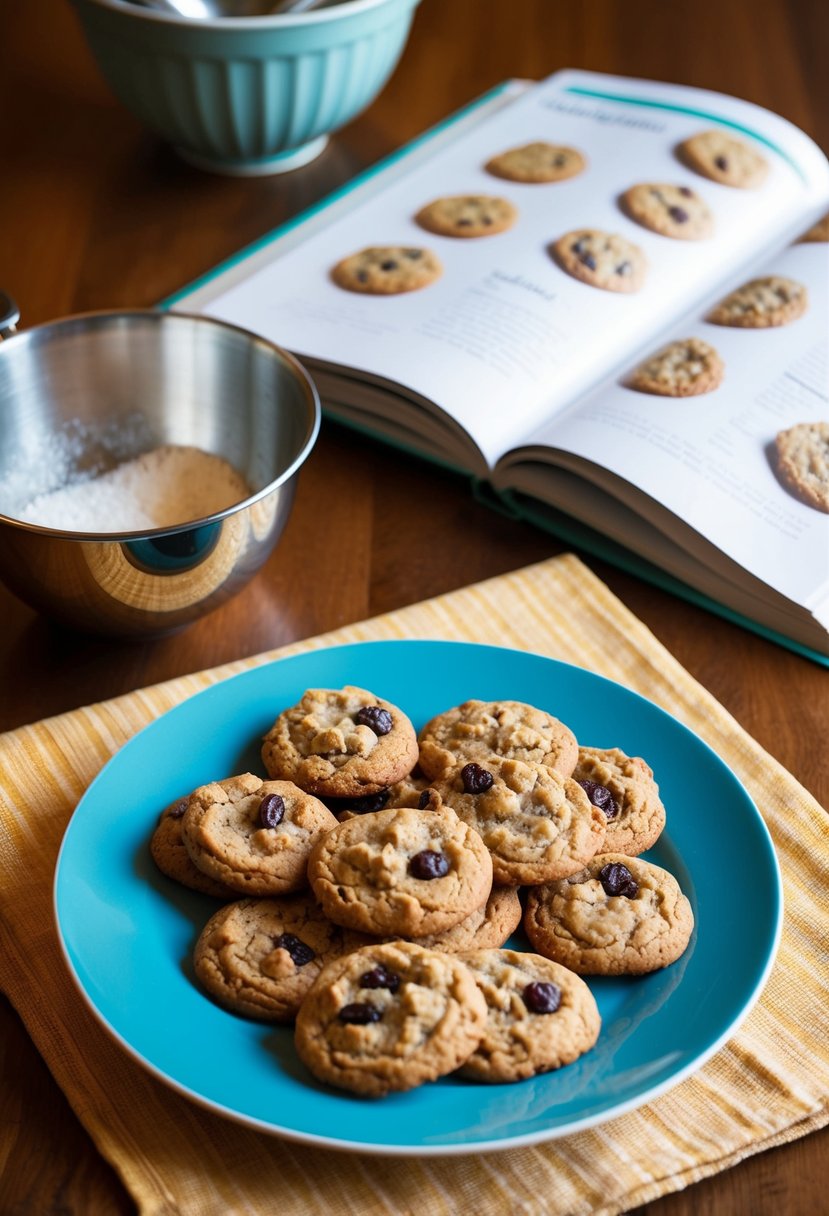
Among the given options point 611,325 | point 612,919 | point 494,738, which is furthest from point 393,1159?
point 611,325

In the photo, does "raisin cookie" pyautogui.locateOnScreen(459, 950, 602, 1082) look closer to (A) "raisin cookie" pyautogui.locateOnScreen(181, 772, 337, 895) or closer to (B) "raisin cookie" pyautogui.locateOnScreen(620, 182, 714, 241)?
(A) "raisin cookie" pyautogui.locateOnScreen(181, 772, 337, 895)

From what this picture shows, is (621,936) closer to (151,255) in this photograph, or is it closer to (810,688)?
(810,688)

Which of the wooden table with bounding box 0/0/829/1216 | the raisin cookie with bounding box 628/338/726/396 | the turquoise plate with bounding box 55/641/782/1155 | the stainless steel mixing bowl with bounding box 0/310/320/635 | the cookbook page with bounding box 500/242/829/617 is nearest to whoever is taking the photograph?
the turquoise plate with bounding box 55/641/782/1155

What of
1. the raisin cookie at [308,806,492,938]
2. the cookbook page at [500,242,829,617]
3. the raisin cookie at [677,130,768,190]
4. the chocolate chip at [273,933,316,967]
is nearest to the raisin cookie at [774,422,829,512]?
the cookbook page at [500,242,829,617]

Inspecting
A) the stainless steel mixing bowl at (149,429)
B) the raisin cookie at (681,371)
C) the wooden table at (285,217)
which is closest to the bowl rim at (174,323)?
the stainless steel mixing bowl at (149,429)

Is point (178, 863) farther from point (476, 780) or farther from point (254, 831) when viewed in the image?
point (476, 780)

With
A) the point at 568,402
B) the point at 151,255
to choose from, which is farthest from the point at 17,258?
the point at 568,402
